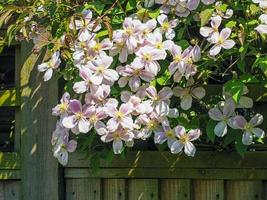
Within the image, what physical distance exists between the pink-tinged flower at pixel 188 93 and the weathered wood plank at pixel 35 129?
0.80 metres

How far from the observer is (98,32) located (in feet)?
7.50

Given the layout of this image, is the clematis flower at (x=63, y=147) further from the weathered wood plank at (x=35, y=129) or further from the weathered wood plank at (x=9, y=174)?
the weathered wood plank at (x=9, y=174)

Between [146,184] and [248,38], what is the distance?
0.87m

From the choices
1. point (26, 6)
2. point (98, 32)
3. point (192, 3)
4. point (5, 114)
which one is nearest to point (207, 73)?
point (192, 3)

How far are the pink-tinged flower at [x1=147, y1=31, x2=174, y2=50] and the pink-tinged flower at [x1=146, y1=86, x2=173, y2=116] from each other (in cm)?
15

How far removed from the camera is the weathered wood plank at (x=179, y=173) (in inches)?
98.1

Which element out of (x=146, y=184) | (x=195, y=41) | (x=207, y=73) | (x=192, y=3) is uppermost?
(x=192, y=3)

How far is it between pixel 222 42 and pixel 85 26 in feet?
1.71

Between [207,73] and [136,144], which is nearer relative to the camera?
[207,73]

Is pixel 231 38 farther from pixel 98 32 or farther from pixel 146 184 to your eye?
pixel 146 184

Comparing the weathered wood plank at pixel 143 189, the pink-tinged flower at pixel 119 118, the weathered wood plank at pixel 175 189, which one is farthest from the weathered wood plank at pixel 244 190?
the pink-tinged flower at pixel 119 118

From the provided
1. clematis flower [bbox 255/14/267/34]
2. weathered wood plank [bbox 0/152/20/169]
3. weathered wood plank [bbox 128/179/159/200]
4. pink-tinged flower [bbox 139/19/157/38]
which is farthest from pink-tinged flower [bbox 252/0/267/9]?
weathered wood plank [bbox 0/152/20/169]

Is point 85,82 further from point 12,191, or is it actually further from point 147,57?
point 12,191

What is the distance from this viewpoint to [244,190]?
2504 mm
